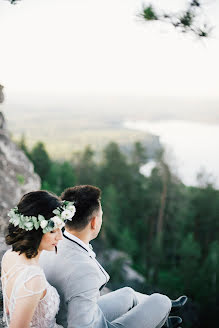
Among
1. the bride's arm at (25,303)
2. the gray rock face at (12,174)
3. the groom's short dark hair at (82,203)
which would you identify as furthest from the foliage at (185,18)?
the gray rock face at (12,174)

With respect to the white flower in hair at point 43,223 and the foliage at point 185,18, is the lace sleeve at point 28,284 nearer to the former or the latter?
the white flower in hair at point 43,223

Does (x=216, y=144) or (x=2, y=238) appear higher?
(x=2, y=238)

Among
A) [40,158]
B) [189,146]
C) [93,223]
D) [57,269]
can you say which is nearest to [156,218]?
[40,158]

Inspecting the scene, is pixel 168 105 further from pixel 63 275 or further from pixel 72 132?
pixel 63 275

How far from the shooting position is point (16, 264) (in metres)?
2.55

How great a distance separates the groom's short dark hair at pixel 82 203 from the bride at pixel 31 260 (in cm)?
29

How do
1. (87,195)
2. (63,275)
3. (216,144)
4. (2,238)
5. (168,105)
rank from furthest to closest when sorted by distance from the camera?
(168,105) < (216,144) < (2,238) < (87,195) < (63,275)

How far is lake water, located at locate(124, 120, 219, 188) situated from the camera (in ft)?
103

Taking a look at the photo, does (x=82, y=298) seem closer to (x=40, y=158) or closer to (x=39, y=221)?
(x=39, y=221)

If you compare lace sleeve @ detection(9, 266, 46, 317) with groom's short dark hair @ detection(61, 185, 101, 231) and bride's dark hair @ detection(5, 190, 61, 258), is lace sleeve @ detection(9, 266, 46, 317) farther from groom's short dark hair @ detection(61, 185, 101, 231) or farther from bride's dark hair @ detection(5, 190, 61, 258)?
groom's short dark hair @ detection(61, 185, 101, 231)

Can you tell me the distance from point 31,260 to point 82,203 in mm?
655

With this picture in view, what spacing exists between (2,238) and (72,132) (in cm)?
5338

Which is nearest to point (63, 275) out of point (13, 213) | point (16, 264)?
point (16, 264)

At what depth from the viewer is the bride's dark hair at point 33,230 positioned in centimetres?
260
